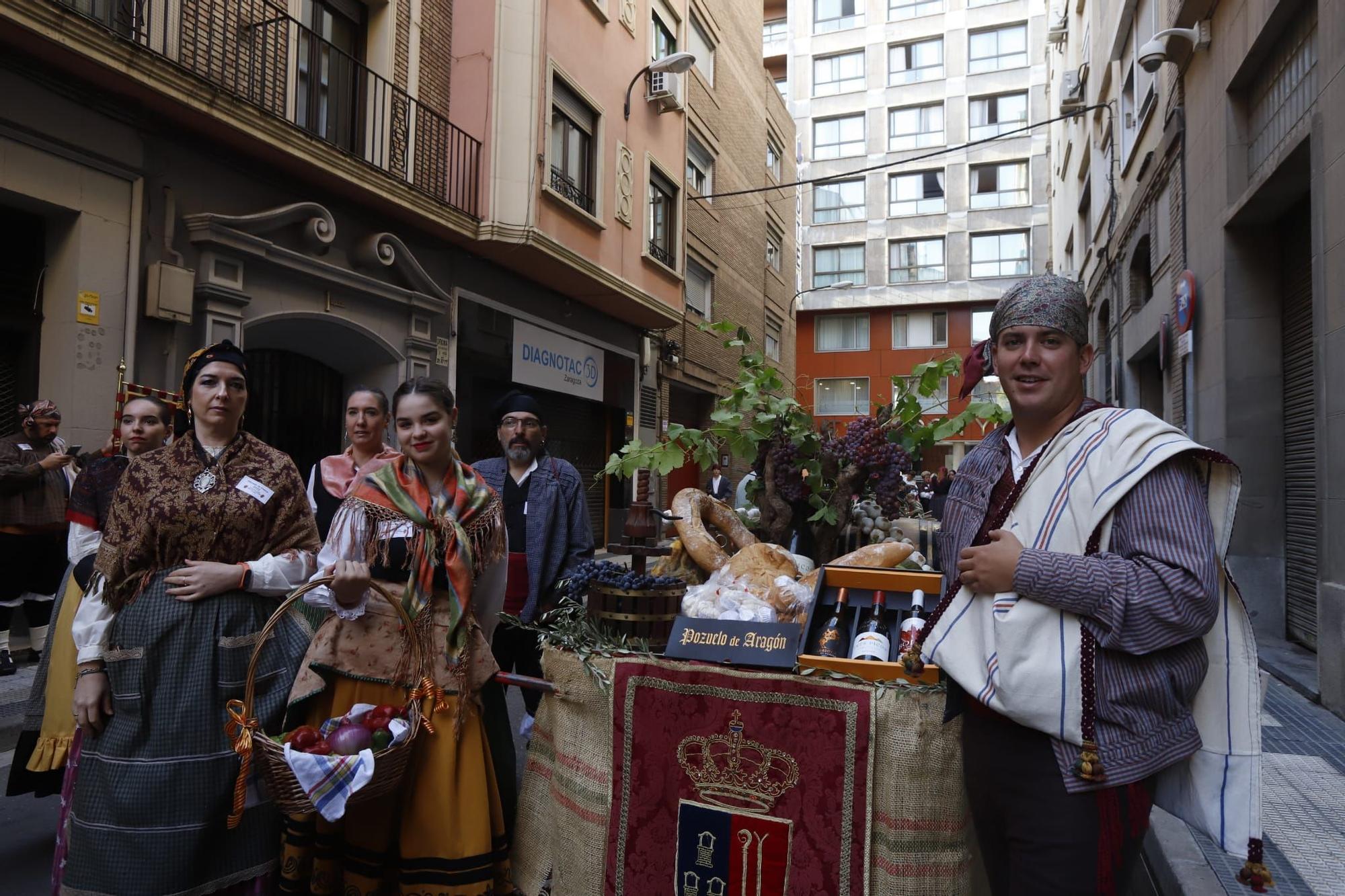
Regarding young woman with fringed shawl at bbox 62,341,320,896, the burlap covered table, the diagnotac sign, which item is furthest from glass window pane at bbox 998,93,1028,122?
young woman with fringed shawl at bbox 62,341,320,896

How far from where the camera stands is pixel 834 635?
2.75 meters

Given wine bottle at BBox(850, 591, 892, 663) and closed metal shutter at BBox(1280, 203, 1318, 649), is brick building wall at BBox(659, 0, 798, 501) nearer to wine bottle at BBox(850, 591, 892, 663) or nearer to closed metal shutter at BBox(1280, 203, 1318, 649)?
closed metal shutter at BBox(1280, 203, 1318, 649)

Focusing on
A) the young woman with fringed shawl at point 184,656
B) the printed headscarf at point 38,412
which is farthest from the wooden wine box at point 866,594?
the printed headscarf at point 38,412

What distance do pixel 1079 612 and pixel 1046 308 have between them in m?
0.67

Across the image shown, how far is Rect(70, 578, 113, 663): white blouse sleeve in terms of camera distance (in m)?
2.73

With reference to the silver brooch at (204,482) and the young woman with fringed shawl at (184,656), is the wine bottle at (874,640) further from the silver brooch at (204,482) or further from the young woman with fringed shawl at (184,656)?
the silver brooch at (204,482)

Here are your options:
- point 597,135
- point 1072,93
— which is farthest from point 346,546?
point 1072,93

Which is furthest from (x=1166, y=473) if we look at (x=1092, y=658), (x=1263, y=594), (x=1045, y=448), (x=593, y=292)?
(x=593, y=292)

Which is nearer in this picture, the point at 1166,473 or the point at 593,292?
the point at 1166,473

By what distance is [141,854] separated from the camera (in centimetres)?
263

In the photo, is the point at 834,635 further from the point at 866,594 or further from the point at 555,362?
the point at 555,362

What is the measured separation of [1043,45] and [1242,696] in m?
36.5

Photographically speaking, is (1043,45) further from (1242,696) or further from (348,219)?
(1242,696)

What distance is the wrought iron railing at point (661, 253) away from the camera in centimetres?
1629
